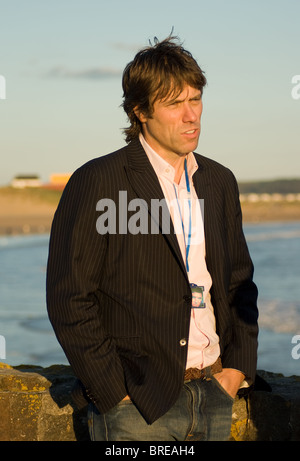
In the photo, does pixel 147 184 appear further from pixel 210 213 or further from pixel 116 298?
pixel 116 298

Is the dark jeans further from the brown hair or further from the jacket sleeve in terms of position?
the brown hair

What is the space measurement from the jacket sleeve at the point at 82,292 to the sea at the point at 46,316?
23.5 feet

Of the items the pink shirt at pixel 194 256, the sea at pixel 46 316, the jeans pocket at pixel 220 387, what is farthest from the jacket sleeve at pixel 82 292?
the sea at pixel 46 316

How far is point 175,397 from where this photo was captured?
2.40 metres

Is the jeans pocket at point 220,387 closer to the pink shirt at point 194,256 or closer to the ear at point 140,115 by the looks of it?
the pink shirt at point 194,256

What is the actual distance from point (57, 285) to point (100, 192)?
37 cm

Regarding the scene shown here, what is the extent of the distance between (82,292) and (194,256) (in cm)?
46

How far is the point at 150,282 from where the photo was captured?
2.44 meters

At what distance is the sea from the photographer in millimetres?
10562

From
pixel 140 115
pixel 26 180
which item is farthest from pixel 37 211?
pixel 140 115

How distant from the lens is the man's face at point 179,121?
2564mm

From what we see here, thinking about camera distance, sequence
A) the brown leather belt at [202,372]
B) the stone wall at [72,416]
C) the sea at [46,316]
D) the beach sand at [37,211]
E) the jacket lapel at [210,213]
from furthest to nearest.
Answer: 1. the beach sand at [37,211]
2. the sea at [46,316]
3. the stone wall at [72,416]
4. the jacket lapel at [210,213]
5. the brown leather belt at [202,372]
